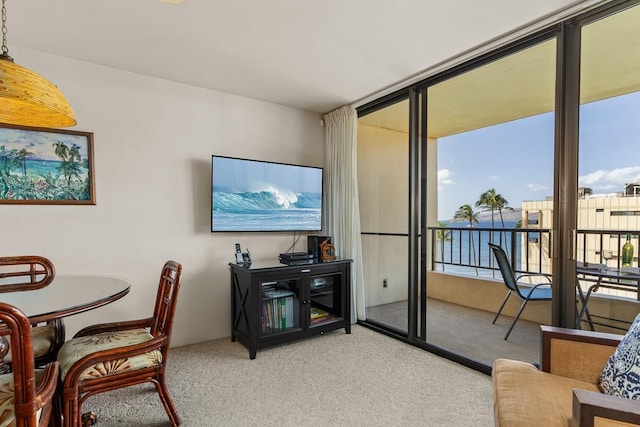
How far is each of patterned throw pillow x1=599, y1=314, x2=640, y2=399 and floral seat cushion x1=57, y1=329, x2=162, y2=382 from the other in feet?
6.95

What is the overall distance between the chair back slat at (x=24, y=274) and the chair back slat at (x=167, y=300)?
2.04 ft

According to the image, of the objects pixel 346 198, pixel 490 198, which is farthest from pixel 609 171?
pixel 346 198

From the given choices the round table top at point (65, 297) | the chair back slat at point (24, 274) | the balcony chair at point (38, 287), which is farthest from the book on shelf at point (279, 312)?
the chair back slat at point (24, 274)

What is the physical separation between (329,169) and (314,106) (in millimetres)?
724

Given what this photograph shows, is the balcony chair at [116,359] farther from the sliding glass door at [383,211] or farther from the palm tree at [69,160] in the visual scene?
the sliding glass door at [383,211]

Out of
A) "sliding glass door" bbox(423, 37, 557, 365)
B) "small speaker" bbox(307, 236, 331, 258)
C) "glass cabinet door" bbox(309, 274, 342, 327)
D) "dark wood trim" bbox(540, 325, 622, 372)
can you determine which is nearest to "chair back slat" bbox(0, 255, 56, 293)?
"glass cabinet door" bbox(309, 274, 342, 327)

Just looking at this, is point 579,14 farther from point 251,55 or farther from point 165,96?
point 165,96

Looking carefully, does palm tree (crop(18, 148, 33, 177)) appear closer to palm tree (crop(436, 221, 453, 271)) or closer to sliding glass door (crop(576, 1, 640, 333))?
palm tree (crop(436, 221, 453, 271))

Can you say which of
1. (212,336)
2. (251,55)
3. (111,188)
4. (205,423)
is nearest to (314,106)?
(251,55)

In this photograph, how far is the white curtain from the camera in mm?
3424

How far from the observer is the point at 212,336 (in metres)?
3.06

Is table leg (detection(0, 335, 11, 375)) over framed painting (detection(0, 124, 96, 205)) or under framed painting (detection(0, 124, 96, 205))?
under

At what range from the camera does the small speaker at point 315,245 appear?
3.31 meters

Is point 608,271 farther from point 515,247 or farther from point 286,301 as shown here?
point 286,301
